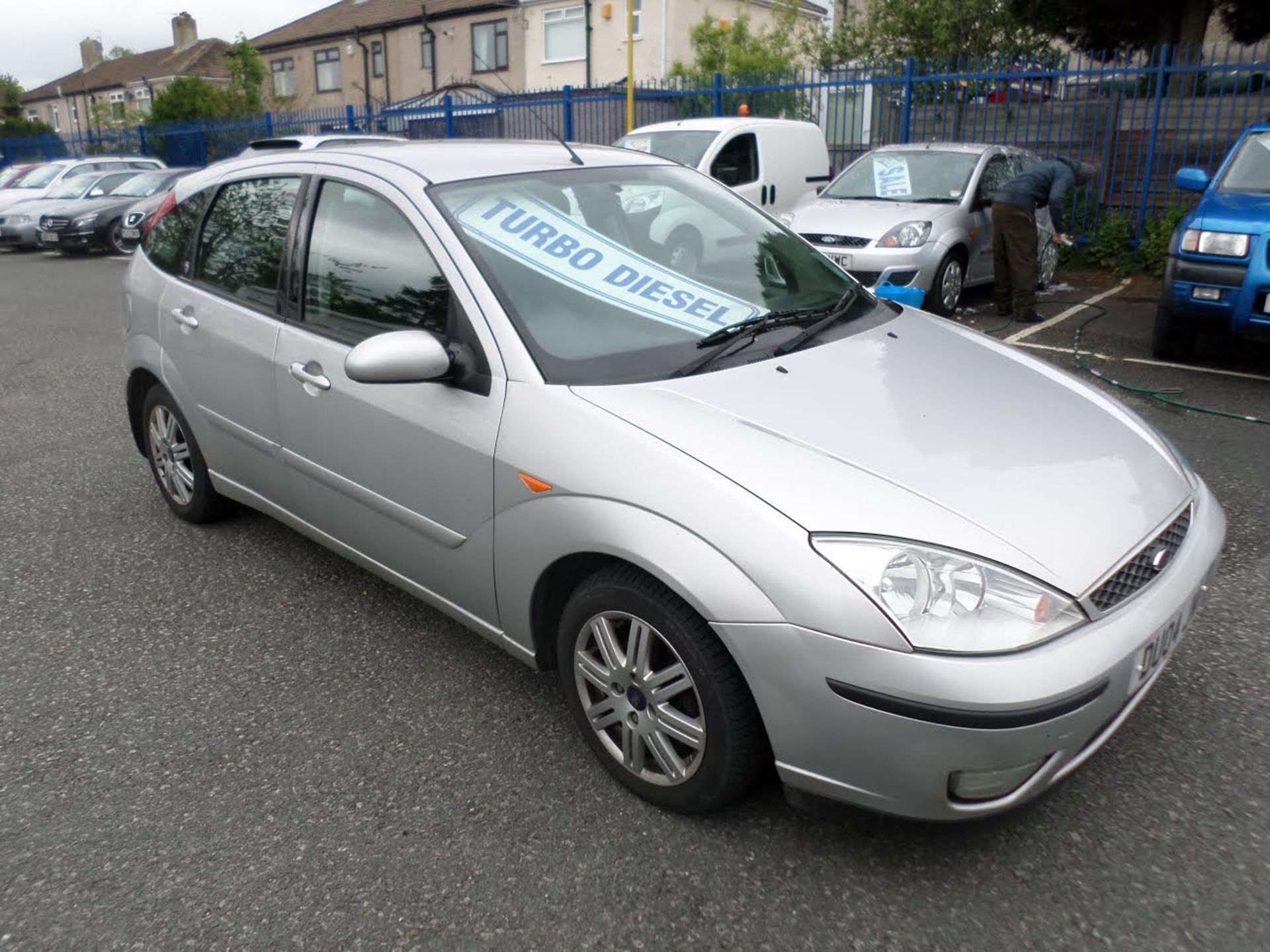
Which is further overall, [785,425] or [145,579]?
[145,579]

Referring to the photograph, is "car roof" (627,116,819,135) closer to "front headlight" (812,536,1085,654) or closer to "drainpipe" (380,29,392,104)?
"front headlight" (812,536,1085,654)

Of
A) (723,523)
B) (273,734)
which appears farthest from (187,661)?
(723,523)

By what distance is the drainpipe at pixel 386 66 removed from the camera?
4025cm

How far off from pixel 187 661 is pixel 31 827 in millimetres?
853

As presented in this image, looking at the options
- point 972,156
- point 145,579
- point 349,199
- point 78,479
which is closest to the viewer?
point 349,199

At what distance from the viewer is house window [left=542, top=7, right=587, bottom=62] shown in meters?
34.4

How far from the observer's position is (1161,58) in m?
11.6

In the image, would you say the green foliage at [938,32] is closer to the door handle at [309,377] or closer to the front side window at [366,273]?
the front side window at [366,273]

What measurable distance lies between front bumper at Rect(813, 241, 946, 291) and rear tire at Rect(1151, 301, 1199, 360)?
1884mm

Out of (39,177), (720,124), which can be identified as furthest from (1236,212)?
(39,177)

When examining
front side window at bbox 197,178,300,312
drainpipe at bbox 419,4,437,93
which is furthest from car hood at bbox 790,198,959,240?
drainpipe at bbox 419,4,437,93

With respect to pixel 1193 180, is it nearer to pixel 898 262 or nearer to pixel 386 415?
pixel 898 262

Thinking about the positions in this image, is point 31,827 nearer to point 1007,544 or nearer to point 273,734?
point 273,734

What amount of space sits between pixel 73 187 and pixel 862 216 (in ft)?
52.9
